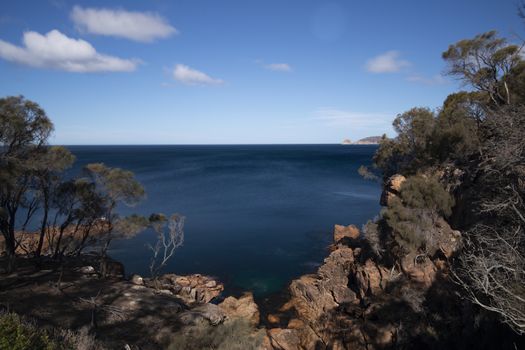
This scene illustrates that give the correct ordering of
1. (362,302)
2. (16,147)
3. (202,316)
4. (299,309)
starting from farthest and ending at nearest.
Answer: (299,309), (362,302), (16,147), (202,316)

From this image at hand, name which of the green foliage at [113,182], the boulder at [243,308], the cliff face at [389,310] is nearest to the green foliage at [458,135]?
the cliff face at [389,310]

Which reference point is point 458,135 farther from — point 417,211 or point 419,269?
point 419,269

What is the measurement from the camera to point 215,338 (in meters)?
10.5

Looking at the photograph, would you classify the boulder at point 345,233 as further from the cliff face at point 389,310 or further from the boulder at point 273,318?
the boulder at point 273,318

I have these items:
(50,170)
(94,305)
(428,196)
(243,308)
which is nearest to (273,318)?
(243,308)

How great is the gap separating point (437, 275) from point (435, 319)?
329 centimetres

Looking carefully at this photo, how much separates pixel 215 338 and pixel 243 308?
904cm

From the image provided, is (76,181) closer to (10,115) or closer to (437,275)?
(10,115)

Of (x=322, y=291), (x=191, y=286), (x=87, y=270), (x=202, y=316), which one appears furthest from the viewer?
(x=191, y=286)

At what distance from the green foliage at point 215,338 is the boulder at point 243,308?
6.81m

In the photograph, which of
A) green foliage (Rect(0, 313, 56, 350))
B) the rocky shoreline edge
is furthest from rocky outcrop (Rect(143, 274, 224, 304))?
green foliage (Rect(0, 313, 56, 350))

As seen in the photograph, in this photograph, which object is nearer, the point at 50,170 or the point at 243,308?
the point at 50,170

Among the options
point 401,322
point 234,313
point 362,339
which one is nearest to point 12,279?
point 234,313

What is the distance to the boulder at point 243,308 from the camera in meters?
18.3
